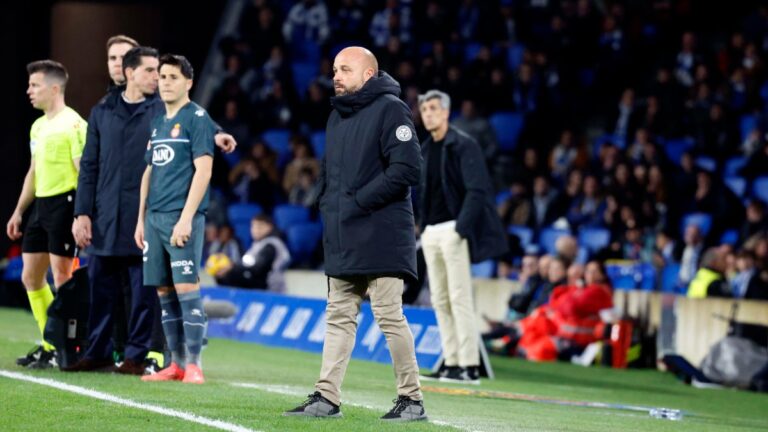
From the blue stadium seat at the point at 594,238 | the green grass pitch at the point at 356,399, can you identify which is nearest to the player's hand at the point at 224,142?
the green grass pitch at the point at 356,399

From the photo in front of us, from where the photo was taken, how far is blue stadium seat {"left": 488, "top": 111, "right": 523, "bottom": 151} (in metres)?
20.9

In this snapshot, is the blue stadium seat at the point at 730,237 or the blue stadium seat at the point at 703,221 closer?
the blue stadium seat at the point at 730,237

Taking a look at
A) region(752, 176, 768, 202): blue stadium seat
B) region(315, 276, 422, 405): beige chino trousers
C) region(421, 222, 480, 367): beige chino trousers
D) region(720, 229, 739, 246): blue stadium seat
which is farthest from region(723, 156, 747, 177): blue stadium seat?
region(315, 276, 422, 405): beige chino trousers

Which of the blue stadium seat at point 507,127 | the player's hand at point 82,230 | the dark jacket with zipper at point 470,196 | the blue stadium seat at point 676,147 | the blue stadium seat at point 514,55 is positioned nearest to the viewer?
the player's hand at point 82,230

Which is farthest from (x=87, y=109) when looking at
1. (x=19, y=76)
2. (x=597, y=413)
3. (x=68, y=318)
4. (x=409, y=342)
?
(x=409, y=342)

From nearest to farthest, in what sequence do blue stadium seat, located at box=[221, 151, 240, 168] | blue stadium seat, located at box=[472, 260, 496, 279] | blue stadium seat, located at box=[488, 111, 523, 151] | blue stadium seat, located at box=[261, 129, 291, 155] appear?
blue stadium seat, located at box=[472, 260, 496, 279] → blue stadium seat, located at box=[488, 111, 523, 151] → blue stadium seat, located at box=[261, 129, 291, 155] → blue stadium seat, located at box=[221, 151, 240, 168]

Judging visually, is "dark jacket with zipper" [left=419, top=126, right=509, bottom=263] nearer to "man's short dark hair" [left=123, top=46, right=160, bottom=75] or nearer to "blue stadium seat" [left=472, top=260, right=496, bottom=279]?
"man's short dark hair" [left=123, top=46, right=160, bottom=75]

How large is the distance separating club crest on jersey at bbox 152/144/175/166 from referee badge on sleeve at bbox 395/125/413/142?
2.28 metres

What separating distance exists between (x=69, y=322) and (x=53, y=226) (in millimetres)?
706

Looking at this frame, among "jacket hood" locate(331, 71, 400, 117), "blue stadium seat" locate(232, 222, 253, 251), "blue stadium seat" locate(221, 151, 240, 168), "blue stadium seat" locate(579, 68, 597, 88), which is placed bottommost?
"blue stadium seat" locate(232, 222, 253, 251)

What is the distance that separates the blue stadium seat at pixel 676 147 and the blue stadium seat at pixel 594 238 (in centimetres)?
181

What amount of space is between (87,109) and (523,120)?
255 inches

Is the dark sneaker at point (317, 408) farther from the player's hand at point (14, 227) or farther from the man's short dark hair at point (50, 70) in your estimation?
the man's short dark hair at point (50, 70)

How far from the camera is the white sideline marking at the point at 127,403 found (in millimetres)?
6895
